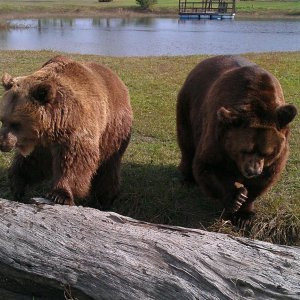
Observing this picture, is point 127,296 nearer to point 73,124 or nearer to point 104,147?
point 73,124

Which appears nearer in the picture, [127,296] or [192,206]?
[127,296]

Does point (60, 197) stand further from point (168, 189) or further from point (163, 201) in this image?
point (168, 189)

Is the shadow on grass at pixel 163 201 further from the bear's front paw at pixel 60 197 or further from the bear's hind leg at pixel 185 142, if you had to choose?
the bear's front paw at pixel 60 197

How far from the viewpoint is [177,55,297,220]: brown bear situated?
13.6ft

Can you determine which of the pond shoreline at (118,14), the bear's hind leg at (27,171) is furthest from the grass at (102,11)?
the bear's hind leg at (27,171)

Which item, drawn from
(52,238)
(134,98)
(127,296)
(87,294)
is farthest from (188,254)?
(134,98)

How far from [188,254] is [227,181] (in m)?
1.39

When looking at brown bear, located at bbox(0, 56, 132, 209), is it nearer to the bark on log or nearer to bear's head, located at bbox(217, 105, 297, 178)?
the bark on log

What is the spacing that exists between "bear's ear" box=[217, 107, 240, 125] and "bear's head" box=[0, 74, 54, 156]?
1408 mm

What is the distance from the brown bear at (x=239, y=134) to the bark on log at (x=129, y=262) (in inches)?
36.7

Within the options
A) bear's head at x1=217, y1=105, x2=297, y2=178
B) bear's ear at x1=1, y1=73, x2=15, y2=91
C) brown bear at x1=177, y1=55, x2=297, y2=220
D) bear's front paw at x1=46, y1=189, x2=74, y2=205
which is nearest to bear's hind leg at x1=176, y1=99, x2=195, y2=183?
brown bear at x1=177, y1=55, x2=297, y2=220

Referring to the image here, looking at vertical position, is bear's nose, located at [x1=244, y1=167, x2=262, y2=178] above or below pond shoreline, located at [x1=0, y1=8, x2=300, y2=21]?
above

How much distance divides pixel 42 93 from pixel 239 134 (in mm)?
1675

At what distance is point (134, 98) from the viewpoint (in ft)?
31.4
